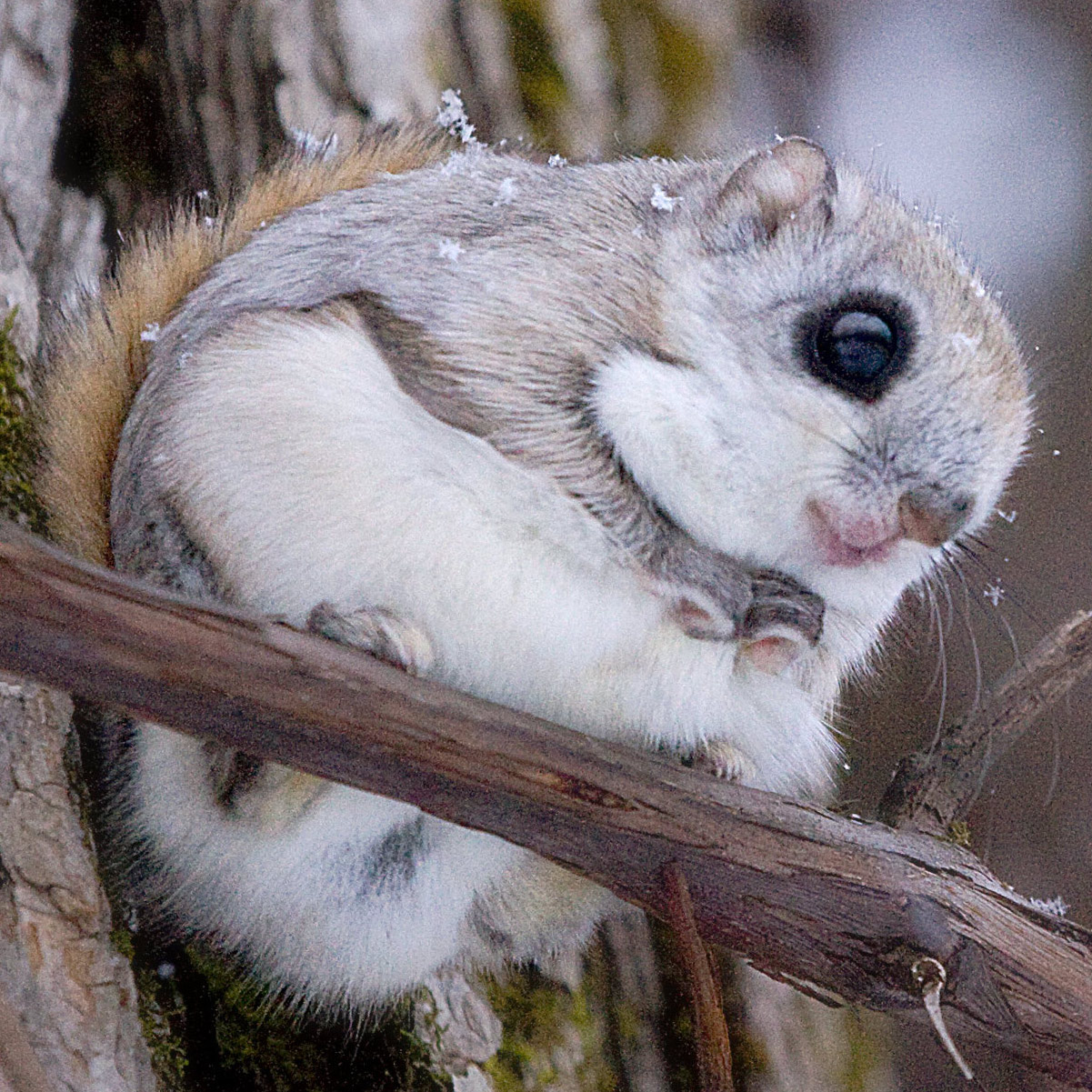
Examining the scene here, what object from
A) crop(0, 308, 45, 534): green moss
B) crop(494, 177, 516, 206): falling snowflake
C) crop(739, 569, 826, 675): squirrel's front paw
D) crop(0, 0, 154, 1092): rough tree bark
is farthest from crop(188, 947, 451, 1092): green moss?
crop(494, 177, 516, 206): falling snowflake

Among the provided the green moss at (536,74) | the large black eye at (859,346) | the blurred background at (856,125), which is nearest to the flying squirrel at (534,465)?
the large black eye at (859,346)

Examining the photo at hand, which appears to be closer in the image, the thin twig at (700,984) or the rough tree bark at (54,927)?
the thin twig at (700,984)

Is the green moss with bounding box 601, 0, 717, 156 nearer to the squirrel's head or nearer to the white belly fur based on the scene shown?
the squirrel's head

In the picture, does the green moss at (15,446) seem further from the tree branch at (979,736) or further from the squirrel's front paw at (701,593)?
the tree branch at (979,736)

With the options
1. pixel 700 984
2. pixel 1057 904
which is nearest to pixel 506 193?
pixel 700 984

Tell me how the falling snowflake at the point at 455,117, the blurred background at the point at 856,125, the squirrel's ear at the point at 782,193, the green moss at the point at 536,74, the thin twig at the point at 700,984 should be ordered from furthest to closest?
the green moss at the point at 536,74 → the falling snowflake at the point at 455,117 → the blurred background at the point at 856,125 → the squirrel's ear at the point at 782,193 → the thin twig at the point at 700,984
